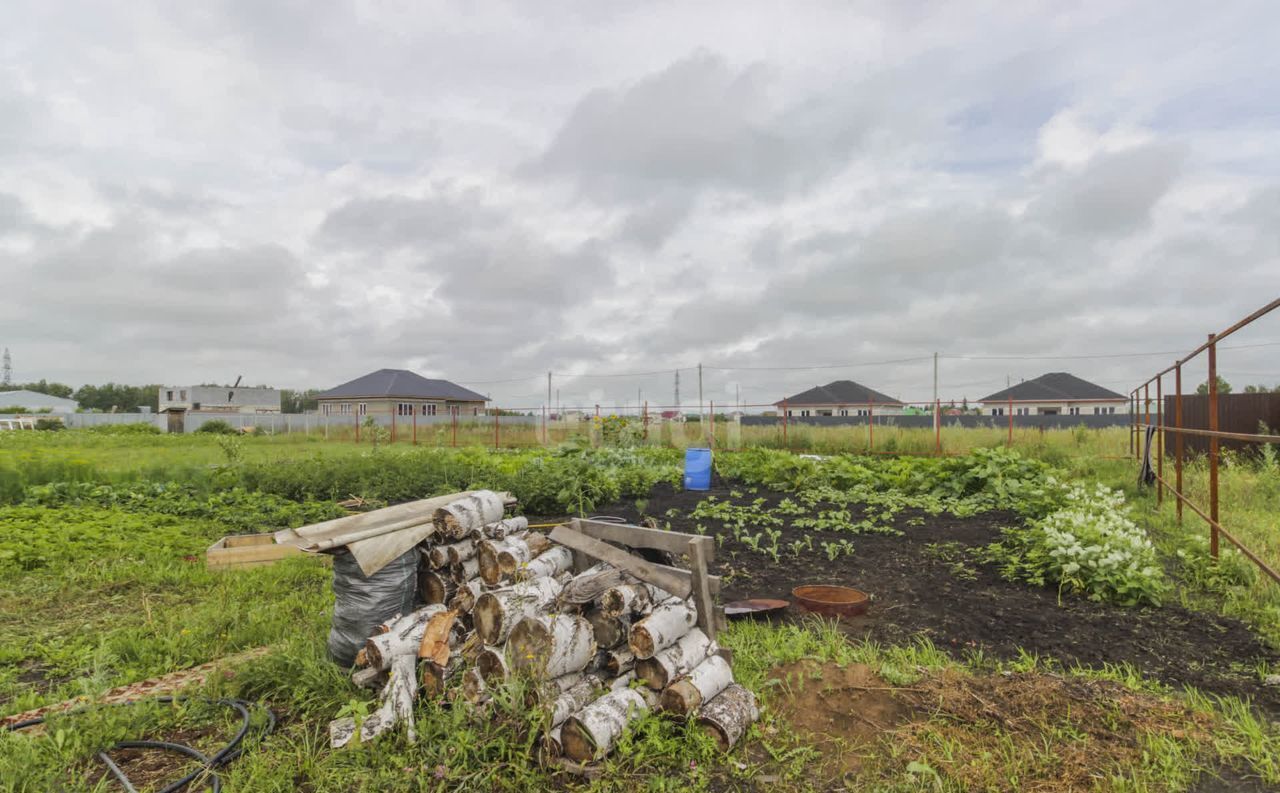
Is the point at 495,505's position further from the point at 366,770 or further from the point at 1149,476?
the point at 1149,476

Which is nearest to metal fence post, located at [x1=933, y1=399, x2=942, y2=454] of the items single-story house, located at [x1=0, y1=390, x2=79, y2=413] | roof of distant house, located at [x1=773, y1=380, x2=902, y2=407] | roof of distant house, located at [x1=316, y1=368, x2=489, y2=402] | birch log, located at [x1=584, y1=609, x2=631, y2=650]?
birch log, located at [x1=584, y1=609, x2=631, y2=650]

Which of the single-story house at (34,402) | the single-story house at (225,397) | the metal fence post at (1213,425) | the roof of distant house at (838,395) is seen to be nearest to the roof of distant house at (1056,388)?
the roof of distant house at (838,395)

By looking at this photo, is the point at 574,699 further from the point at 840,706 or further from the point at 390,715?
the point at 840,706

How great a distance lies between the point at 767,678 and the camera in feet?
11.2

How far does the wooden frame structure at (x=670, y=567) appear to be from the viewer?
328 centimetres

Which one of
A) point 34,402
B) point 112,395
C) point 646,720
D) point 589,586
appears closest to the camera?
point 646,720

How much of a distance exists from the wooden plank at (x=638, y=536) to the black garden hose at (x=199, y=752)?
183cm

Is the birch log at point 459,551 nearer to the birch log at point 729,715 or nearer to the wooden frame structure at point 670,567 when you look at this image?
the wooden frame structure at point 670,567

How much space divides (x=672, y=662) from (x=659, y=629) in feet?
0.51

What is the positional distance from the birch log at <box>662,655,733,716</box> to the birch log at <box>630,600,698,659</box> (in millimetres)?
168

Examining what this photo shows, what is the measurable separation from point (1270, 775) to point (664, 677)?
7.58 feet

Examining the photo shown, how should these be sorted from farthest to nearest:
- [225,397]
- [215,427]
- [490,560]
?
1. [225,397]
2. [215,427]
3. [490,560]

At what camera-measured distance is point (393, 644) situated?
130 inches

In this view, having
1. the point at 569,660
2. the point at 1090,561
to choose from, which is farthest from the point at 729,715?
the point at 1090,561
